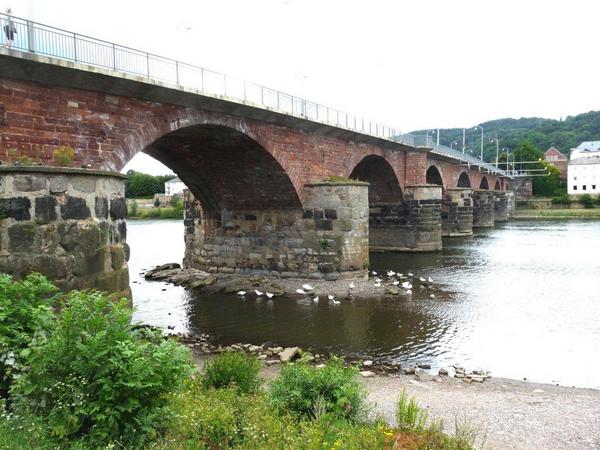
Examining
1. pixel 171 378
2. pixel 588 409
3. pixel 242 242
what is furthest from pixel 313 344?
pixel 242 242

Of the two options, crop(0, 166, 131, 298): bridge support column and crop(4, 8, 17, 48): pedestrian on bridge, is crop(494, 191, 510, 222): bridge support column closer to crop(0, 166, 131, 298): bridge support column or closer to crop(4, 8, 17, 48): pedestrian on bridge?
crop(0, 166, 131, 298): bridge support column

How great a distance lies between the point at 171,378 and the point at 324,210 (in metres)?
17.0

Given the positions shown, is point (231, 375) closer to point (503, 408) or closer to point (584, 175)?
point (503, 408)

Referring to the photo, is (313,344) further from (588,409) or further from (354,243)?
(354,243)

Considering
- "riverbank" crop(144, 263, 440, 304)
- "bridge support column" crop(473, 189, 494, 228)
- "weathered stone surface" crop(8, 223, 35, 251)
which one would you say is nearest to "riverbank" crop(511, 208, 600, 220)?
"bridge support column" crop(473, 189, 494, 228)

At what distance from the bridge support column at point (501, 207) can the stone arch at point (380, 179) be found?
138 feet

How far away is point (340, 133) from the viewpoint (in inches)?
962

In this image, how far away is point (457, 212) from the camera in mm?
45094

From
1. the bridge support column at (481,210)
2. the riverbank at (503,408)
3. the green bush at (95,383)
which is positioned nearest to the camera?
the green bush at (95,383)

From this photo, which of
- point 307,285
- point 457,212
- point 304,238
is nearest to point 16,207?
point 307,285

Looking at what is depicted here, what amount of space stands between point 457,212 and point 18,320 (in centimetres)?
4284

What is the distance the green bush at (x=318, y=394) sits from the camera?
21.0 ft

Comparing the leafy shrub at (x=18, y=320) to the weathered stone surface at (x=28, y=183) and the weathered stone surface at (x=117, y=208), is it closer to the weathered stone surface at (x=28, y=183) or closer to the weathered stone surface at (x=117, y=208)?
the weathered stone surface at (x=28, y=183)

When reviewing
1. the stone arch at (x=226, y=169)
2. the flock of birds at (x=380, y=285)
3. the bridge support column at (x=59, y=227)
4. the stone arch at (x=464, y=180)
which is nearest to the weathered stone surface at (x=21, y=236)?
the bridge support column at (x=59, y=227)
